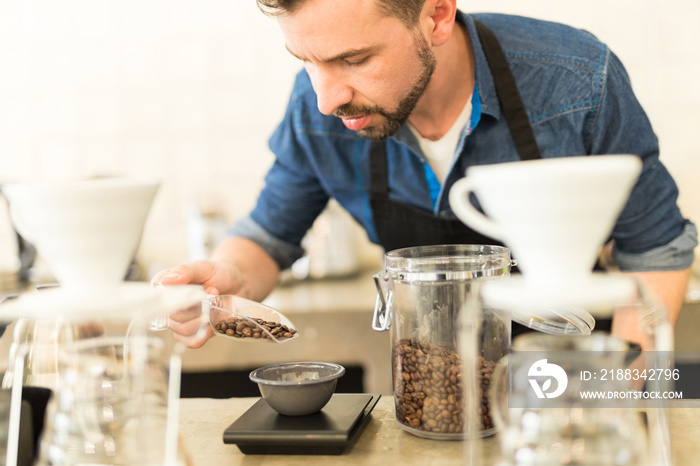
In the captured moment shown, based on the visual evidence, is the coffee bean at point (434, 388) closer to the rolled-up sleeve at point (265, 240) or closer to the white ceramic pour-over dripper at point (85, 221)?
the white ceramic pour-over dripper at point (85, 221)

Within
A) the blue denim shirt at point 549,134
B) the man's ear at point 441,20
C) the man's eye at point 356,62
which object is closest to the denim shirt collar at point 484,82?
the blue denim shirt at point 549,134

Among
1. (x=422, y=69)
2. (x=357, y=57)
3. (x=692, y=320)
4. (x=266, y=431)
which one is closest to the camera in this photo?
(x=266, y=431)

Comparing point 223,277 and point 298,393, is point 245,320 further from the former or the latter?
point 223,277

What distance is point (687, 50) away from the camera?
238 cm

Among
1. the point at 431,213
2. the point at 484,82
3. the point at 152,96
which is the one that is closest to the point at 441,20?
the point at 484,82

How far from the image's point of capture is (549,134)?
1557mm

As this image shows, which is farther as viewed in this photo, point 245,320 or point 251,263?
point 251,263

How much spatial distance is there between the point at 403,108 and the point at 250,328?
0.61 m

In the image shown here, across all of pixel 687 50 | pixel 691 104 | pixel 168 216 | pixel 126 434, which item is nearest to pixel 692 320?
pixel 691 104

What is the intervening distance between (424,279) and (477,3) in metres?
1.77

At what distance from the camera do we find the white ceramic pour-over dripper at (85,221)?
2.33ft

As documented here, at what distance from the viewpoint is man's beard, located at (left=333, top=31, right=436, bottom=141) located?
140 cm

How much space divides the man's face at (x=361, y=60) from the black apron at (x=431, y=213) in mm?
196

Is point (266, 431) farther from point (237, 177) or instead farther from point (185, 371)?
point (237, 177)
